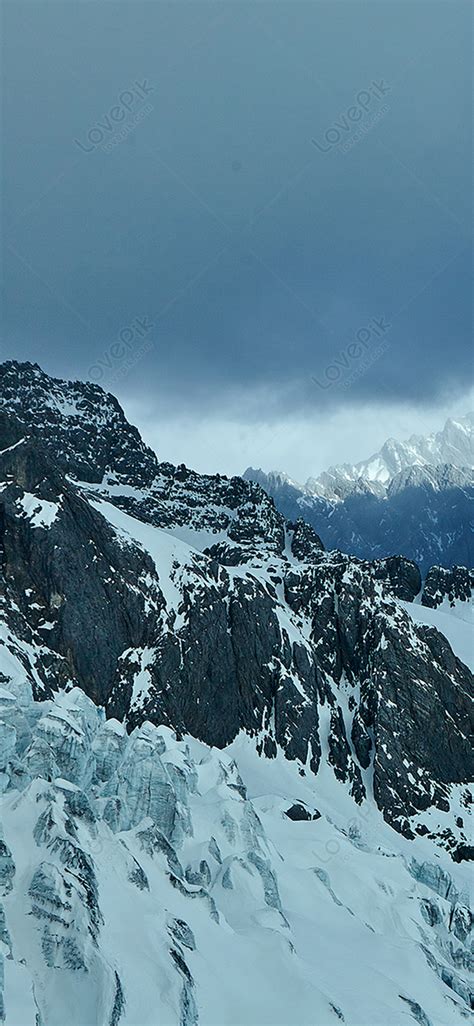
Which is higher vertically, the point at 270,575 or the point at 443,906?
the point at 270,575

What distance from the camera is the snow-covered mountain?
121 ft

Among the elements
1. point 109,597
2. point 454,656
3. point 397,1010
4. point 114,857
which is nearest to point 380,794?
point 454,656

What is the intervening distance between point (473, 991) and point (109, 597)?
77544 millimetres

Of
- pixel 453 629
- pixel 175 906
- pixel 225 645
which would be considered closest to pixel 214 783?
pixel 175 906

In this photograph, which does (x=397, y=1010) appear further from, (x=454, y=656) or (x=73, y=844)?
(x=454, y=656)

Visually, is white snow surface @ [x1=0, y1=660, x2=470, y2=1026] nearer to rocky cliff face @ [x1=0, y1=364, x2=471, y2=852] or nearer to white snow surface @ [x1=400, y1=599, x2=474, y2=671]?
rocky cliff face @ [x1=0, y1=364, x2=471, y2=852]

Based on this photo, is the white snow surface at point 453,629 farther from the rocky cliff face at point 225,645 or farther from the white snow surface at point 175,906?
the white snow surface at point 175,906

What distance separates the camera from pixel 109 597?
122 m

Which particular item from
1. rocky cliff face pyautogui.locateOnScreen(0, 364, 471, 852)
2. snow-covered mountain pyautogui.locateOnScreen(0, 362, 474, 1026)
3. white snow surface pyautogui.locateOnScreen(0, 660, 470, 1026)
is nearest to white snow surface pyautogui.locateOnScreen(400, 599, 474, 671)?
snow-covered mountain pyautogui.locateOnScreen(0, 362, 474, 1026)

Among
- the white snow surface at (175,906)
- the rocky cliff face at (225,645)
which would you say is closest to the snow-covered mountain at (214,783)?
the white snow surface at (175,906)

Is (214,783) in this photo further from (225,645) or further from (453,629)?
(453,629)

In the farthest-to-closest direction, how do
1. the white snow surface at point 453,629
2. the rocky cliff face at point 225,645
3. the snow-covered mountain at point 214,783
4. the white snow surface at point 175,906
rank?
the white snow surface at point 453,629, the rocky cliff face at point 225,645, the snow-covered mountain at point 214,783, the white snow surface at point 175,906

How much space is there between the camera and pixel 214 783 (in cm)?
7338

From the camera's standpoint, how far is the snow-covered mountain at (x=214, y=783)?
1453 inches
